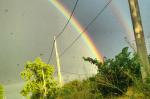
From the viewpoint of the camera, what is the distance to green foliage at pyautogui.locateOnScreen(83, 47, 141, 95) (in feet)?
35.9

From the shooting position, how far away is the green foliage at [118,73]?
A: 1095 centimetres

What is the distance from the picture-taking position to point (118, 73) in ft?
36.9

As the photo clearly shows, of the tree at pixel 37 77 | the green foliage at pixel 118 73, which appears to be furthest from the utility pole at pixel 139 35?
the tree at pixel 37 77

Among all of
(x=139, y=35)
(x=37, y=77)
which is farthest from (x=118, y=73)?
(x=37, y=77)

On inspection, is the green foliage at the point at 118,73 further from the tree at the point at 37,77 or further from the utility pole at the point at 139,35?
the tree at the point at 37,77

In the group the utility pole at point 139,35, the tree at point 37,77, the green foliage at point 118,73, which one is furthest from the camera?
the tree at point 37,77

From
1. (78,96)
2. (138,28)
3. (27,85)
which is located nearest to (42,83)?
(27,85)

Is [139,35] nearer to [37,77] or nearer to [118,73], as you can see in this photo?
[118,73]

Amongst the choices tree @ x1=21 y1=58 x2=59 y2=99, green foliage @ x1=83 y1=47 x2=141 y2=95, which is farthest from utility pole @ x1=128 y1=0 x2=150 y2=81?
tree @ x1=21 y1=58 x2=59 y2=99

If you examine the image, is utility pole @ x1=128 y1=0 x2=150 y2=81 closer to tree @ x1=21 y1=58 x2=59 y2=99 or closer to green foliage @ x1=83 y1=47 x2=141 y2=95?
green foliage @ x1=83 y1=47 x2=141 y2=95

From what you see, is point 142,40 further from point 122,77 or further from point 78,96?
point 78,96

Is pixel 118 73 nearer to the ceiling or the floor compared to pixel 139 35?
nearer to the floor

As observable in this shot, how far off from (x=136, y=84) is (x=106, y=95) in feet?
10.7

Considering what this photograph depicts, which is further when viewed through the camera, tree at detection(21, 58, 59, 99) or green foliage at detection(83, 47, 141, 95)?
tree at detection(21, 58, 59, 99)
